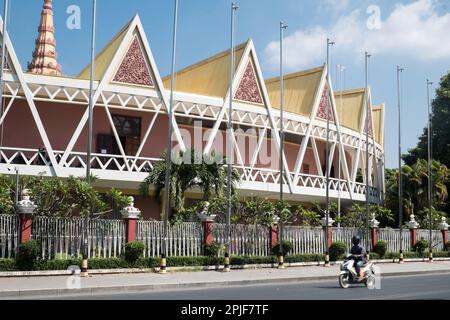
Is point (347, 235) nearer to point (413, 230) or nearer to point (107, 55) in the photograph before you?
point (413, 230)

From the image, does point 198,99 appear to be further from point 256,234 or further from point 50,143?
point 256,234

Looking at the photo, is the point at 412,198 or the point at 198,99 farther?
the point at 412,198

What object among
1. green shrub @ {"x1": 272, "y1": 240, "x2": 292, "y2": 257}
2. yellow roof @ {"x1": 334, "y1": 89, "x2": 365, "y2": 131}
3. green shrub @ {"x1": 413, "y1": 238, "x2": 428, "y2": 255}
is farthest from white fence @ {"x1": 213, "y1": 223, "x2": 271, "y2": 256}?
yellow roof @ {"x1": 334, "y1": 89, "x2": 365, "y2": 131}

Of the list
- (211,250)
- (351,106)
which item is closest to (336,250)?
(211,250)

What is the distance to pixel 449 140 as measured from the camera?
5156 cm

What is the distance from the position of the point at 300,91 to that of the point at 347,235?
13402 mm

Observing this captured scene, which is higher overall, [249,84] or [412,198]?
[249,84]

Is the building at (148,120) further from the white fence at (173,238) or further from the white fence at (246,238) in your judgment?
the white fence at (173,238)

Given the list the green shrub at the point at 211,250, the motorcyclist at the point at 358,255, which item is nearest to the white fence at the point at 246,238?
the green shrub at the point at 211,250

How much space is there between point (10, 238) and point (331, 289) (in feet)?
32.3

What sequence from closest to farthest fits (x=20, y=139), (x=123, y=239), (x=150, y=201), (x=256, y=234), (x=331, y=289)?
(x=331, y=289) → (x=123, y=239) → (x=256, y=234) → (x=20, y=139) → (x=150, y=201)

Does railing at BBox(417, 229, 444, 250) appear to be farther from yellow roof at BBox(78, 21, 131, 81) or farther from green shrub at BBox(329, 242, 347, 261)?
yellow roof at BBox(78, 21, 131, 81)

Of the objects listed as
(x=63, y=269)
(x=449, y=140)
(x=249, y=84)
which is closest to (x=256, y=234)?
(x=63, y=269)

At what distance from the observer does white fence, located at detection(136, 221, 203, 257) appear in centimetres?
2285
